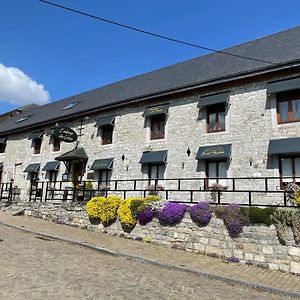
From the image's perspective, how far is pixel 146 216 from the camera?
11.0 m

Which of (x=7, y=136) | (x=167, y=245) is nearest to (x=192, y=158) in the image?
(x=167, y=245)

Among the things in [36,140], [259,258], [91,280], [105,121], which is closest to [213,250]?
[259,258]

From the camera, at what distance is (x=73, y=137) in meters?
18.2

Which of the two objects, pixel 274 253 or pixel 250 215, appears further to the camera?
pixel 250 215

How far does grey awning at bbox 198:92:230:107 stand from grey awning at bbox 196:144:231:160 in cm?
192

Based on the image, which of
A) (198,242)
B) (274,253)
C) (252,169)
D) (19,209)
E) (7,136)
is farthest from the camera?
(7,136)

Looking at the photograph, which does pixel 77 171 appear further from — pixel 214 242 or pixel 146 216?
pixel 214 242

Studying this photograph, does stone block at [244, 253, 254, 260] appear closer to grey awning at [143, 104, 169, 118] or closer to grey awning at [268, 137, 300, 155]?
grey awning at [268, 137, 300, 155]

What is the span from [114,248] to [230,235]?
11.5 ft

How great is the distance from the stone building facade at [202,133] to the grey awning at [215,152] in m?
0.04

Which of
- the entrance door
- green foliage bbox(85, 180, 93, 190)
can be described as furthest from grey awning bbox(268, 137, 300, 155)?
the entrance door

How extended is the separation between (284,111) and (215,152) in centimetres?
312

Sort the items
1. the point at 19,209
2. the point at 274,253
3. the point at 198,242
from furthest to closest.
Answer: the point at 19,209, the point at 198,242, the point at 274,253

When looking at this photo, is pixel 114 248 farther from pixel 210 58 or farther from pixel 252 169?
pixel 210 58
